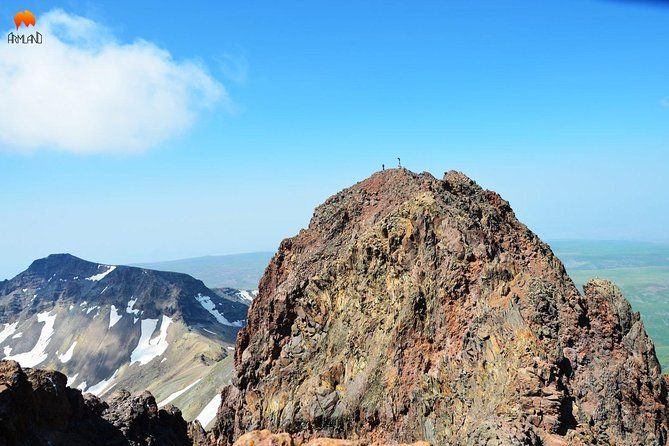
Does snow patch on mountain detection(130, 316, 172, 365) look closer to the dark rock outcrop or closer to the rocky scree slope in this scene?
the dark rock outcrop

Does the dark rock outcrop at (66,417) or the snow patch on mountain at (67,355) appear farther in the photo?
the snow patch on mountain at (67,355)

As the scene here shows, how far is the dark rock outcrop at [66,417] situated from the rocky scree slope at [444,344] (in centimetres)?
592

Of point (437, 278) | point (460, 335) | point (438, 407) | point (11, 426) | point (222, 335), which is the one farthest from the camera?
point (222, 335)

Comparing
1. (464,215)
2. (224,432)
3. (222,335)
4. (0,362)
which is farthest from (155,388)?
(464,215)

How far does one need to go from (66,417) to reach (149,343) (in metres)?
163

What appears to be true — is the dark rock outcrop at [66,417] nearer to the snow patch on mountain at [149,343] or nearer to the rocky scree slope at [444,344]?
the rocky scree slope at [444,344]

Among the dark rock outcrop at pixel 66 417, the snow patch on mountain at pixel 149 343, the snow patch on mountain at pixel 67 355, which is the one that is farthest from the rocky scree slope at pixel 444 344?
the snow patch on mountain at pixel 67 355

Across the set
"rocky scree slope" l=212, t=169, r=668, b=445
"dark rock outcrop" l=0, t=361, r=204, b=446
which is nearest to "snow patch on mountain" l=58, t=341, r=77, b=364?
"dark rock outcrop" l=0, t=361, r=204, b=446

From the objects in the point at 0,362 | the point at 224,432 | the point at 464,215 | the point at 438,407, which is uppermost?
the point at 464,215

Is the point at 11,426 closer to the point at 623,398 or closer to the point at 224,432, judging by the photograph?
the point at 224,432

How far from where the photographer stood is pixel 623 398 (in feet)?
80.9

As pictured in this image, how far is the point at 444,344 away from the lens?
28.8 meters

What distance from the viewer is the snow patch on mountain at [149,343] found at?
16900 centimetres

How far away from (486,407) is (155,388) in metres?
127
